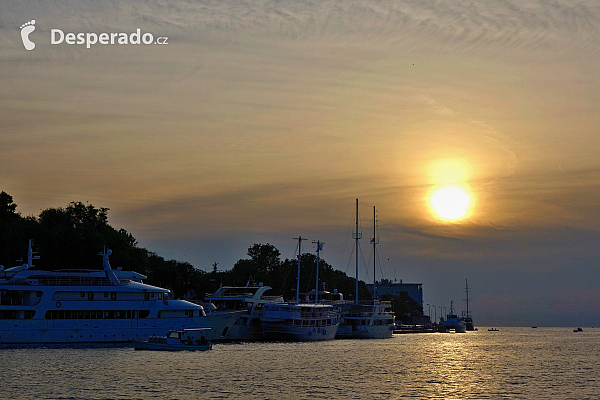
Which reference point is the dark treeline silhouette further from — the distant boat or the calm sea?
the calm sea

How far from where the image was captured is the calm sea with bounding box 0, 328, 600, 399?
47219 mm

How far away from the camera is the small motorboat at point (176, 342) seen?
74.6 meters

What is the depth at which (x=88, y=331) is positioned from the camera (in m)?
78.2

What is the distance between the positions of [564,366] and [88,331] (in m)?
47.2

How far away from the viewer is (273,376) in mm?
55875

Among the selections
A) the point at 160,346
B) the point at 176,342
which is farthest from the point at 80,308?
the point at 176,342

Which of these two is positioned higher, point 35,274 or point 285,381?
point 35,274

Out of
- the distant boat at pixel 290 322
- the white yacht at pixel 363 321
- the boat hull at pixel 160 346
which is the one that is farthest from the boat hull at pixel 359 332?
the boat hull at pixel 160 346

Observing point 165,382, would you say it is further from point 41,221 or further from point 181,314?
point 41,221

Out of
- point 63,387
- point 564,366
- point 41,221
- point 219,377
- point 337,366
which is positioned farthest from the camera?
point 41,221

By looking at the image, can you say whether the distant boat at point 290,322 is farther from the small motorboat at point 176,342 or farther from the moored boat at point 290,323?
the small motorboat at point 176,342

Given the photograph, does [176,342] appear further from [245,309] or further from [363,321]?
[363,321]

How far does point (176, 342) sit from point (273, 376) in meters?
22.0

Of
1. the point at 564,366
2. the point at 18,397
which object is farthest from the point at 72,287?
the point at 564,366
